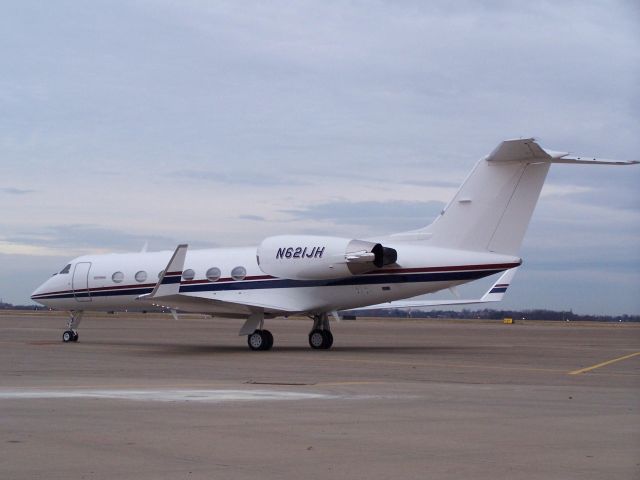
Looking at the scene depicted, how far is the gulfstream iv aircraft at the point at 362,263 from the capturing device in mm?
26391

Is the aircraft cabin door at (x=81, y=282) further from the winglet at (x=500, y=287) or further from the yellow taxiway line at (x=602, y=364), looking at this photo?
the yellow taxiway line at (x=602, y=364)

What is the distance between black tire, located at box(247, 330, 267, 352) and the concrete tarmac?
7007 mm

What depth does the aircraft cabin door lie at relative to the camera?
1345 inches

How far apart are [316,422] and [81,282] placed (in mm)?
24372

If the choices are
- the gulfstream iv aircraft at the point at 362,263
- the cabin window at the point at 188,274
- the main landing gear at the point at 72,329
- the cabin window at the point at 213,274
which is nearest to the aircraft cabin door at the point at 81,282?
the main landing gear at the point at 72,329

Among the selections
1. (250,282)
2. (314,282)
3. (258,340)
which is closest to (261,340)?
(258,340)

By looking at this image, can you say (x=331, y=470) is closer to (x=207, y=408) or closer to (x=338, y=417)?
(x=338, y=417)

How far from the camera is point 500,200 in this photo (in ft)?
87.1

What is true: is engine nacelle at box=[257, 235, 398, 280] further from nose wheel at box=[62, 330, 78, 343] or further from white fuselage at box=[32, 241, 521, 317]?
nose wheel at box=[62, 330, 78, 343]

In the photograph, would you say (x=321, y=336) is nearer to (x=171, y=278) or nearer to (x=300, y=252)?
(x=300, y=252)

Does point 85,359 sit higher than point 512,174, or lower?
lower

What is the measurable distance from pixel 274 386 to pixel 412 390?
247cm

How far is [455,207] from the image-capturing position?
89.1ft

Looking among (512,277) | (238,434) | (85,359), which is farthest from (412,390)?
(512,277)
